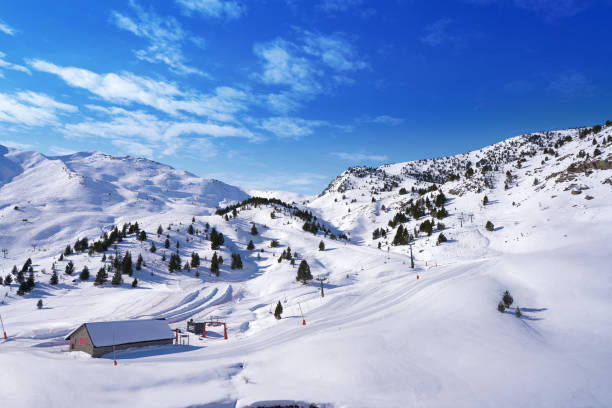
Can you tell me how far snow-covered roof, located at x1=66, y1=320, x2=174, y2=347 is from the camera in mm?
30913

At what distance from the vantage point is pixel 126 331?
3275cm

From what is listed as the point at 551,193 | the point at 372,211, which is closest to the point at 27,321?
the point at 551,193

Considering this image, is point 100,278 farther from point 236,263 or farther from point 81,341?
point 81,341

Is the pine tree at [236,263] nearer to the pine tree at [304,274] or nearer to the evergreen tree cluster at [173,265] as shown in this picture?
the evergreen tree cluster at [173,265]

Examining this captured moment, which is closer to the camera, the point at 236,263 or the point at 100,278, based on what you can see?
the point at 100,278

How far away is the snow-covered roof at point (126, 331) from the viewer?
30.9 metres

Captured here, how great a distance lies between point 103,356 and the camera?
30.2 meters

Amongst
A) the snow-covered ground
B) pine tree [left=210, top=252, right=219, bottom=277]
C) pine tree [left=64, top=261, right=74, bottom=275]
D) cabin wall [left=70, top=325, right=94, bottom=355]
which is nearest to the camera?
the snow-covered ground

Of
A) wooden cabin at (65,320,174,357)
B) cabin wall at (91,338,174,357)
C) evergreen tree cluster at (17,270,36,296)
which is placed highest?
evergreen tree cluster at (17,270,36,296)

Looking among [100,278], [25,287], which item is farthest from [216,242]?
[25,287]

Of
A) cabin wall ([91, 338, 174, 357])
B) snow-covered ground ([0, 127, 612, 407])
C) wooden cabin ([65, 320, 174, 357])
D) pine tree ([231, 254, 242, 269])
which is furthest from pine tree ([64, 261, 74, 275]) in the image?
cabin wall ([91, 338, 174, 357])

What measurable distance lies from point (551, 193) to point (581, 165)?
12.9 metres

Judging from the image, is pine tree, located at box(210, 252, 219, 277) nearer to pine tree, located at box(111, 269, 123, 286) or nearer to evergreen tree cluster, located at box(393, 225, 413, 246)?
pine tree, located at box(111, 269, 123, 286)

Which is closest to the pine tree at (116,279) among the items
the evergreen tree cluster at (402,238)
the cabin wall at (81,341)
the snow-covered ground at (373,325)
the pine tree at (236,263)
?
the snow-covered ground at (373,325)
